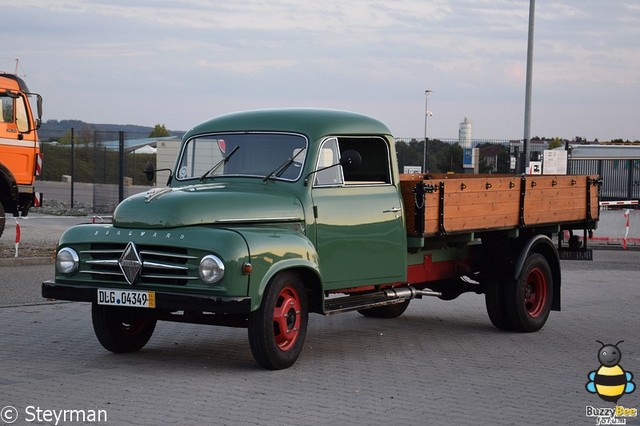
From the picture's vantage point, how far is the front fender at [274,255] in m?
8.92

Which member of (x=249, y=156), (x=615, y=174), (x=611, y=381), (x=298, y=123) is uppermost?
(x=298, y=123)

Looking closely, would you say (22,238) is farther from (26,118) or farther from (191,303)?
(191,303)

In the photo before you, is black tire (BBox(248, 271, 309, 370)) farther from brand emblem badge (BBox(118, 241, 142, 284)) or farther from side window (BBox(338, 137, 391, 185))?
side window (BBox(338, 137, 391, 185))

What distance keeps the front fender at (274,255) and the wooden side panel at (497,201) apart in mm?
1622

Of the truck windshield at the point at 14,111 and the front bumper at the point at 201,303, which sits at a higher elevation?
the truck windshield at the point at 14,111

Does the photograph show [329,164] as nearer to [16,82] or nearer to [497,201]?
[497,201]

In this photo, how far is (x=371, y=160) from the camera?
35.7 feet

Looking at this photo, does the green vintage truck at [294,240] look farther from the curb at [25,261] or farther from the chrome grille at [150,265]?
the curb at [25,261]

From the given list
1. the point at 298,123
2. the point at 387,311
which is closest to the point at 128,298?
the point at 298,123

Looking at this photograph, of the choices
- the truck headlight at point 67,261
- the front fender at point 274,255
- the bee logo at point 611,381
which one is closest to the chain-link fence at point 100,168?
the truck headlight at point 67,261

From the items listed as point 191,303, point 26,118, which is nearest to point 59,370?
point 191,303

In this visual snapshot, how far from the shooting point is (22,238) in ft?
74.6

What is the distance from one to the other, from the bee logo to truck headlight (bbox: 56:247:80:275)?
14.3 ft

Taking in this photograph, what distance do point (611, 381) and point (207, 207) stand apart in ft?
11.5
